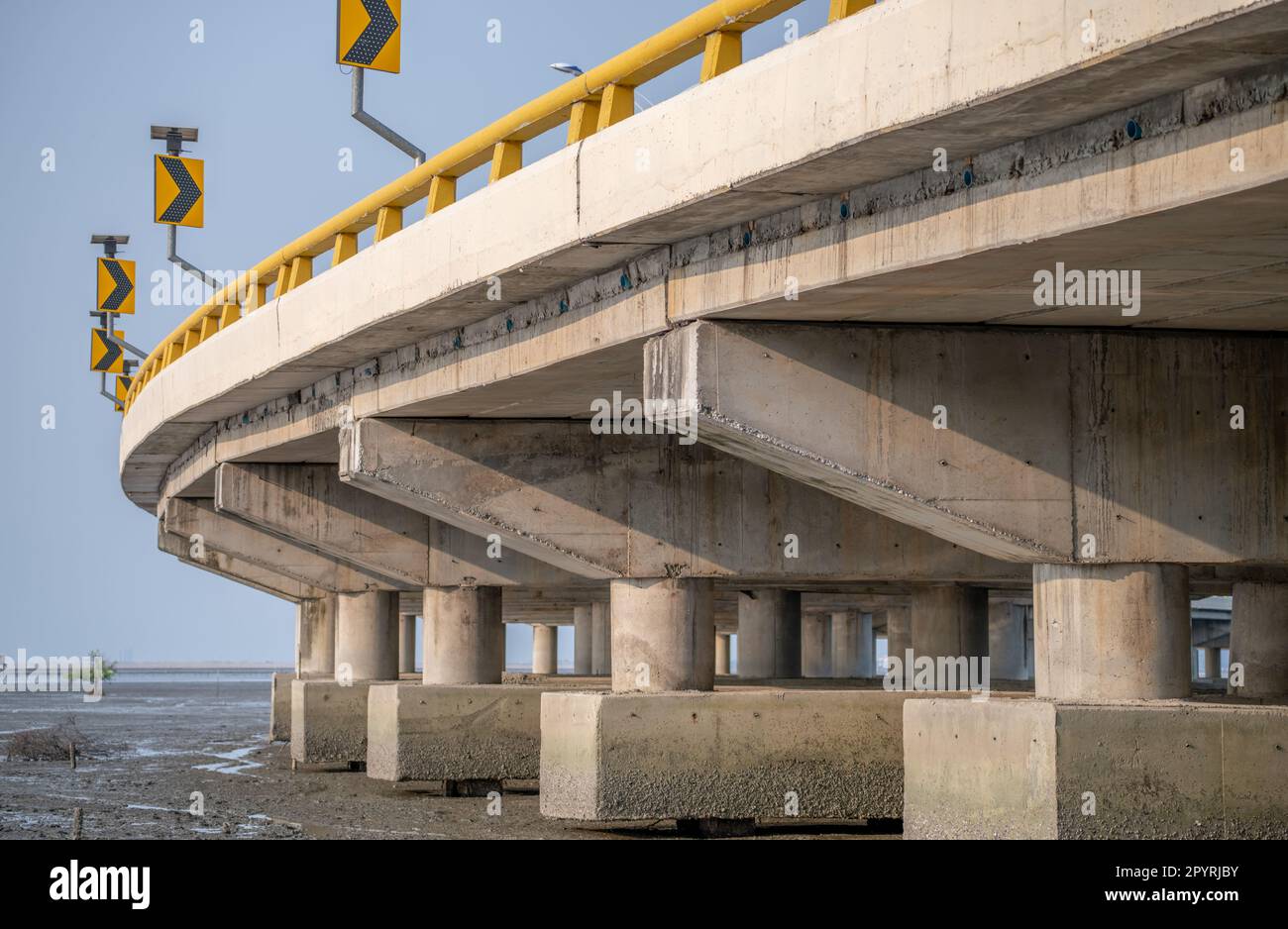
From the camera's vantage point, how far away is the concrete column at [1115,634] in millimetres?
12234

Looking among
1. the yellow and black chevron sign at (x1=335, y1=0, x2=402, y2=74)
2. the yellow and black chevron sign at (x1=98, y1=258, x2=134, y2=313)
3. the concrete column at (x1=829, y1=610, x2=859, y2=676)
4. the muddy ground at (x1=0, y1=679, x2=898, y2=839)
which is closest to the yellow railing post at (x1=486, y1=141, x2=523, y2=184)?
the yellow and black chevron sign at (x1=335, y1=0, x2=402, y2=74)

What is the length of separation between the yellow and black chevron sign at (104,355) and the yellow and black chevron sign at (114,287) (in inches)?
55.3

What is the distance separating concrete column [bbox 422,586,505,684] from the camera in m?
25.2

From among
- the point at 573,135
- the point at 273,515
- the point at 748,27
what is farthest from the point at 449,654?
the point at 748,27

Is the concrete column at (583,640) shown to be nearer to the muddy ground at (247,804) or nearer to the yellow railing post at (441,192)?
the muddy ground at (247,804)

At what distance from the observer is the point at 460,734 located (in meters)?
24.1

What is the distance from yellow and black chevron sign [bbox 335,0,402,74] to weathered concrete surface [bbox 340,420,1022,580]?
12.6ft

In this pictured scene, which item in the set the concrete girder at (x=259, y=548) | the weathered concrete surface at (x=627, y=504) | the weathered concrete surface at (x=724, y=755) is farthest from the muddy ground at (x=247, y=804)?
the concrete girder at (x=259, y=548)

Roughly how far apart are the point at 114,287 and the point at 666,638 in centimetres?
1836

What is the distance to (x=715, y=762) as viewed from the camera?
17.5 meters

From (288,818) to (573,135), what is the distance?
1083cm

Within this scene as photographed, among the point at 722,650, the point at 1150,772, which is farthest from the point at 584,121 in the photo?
the point at 722,650

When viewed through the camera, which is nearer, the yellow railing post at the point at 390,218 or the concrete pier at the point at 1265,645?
the concrete pier at the point at 1265,645

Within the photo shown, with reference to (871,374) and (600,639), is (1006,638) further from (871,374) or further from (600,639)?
(871,374)
